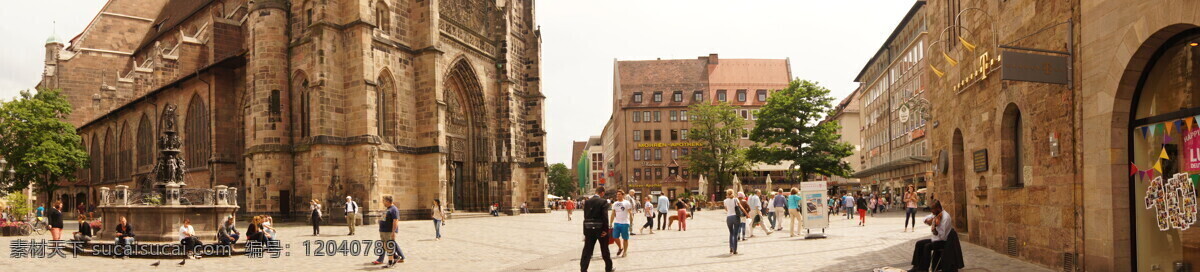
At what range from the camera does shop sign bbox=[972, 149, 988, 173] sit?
48.5 ft

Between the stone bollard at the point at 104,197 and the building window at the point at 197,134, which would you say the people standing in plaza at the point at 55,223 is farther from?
the building window at the point at 197,134

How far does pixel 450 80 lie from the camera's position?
3959 cm

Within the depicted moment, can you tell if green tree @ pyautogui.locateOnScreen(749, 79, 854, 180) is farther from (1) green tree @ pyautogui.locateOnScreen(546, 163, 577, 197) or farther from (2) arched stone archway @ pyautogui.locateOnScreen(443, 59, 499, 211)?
(1) green tree @ pyautogui.locateOnScreen(546, 163, 577, 197)

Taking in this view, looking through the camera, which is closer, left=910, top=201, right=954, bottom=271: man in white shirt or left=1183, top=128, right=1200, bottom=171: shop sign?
left=1183, top=128, right=1200, bottom=171: shop sign

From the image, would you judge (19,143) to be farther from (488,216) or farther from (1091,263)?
(1091,263)

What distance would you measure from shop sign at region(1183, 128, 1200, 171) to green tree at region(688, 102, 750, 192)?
53.0 meters

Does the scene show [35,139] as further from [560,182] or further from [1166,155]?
[560,182]

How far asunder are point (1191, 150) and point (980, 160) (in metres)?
6.92

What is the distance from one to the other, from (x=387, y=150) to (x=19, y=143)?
83.8 ft

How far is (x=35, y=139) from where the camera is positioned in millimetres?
44031

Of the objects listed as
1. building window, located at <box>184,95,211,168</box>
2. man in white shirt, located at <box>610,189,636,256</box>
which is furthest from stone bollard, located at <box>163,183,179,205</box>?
building window, located at <box>184,95,211,168</box>

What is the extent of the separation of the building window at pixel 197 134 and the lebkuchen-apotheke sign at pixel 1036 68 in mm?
37201

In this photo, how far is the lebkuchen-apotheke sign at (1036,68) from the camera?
1037 centimetres

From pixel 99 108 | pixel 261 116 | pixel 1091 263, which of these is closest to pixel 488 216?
pixel 261 116
